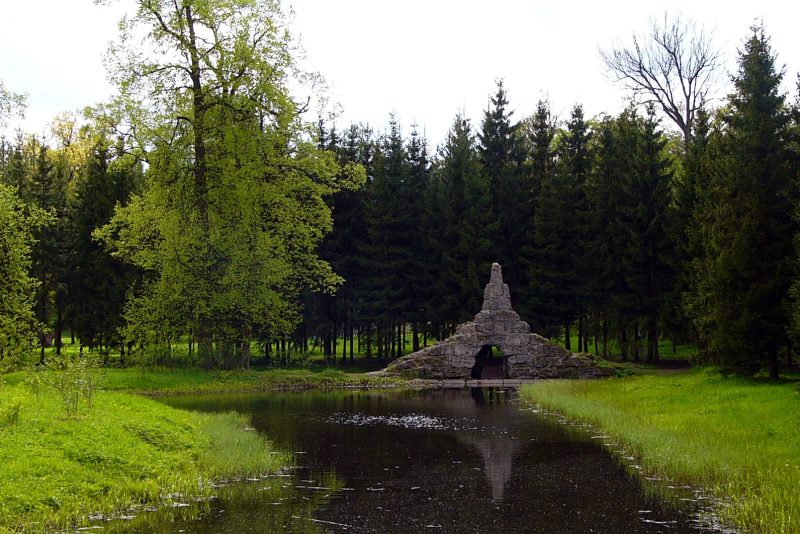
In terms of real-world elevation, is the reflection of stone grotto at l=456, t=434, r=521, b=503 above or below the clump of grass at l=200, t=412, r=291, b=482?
below

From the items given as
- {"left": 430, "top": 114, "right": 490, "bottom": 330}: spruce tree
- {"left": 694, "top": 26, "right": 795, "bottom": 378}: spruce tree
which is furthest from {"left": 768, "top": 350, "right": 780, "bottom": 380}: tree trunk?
{"left": 430, "top": 114, "right": 490, "bottom": 330}: spruce tree

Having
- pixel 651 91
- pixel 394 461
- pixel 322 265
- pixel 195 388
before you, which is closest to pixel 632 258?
pixel 651 91

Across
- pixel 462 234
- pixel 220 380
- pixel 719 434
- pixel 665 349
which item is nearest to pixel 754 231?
pixel 719 434

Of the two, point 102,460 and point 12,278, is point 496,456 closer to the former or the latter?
point 102,460

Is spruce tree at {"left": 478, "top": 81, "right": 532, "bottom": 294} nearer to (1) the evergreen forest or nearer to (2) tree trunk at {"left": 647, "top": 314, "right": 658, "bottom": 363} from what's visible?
(1) the evergreen forest

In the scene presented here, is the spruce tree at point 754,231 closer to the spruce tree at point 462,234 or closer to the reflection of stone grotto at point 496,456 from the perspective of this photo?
the reflection of stone grotto at point 496,456

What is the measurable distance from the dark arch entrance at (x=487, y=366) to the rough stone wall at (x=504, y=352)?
136 cm

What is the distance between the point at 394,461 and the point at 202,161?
2396 cm

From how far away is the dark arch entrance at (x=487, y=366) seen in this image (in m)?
42.6

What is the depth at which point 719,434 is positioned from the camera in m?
16.8

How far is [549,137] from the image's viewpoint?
55.9 meters

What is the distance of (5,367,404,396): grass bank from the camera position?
31562 mm

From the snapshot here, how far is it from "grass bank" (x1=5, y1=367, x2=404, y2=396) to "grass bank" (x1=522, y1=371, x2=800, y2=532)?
438 inches

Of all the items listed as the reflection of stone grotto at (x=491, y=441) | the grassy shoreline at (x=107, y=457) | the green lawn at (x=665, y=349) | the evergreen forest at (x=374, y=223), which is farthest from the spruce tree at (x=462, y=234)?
the grassy shoreline at (x=107, y=457)
